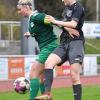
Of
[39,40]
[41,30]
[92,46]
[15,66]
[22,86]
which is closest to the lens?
A: [41,30]

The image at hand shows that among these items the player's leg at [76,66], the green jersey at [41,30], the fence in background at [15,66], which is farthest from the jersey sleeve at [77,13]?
the fence in background at [15,66]

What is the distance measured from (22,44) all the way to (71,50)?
19.4 metres

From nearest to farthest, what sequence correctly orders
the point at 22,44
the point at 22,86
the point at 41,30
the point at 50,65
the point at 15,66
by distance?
the point at 50,65 < the point at 41,30 < the point at 22,86 < the point at 15,66 < the point at 22,44

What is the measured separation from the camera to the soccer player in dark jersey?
908cm

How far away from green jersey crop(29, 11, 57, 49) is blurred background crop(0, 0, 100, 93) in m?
4.38

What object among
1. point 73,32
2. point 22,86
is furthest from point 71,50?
point 22,86

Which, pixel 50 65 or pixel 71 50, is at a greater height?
pixel 71 50

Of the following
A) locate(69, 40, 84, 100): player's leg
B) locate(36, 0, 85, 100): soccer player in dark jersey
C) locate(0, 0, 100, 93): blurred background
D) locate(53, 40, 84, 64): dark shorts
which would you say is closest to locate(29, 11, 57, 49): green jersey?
locate(36, 0, 85, 100): soccer player in dark jersey

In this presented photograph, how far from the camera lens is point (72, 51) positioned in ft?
30.3

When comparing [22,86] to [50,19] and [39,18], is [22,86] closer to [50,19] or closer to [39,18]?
[39,18]

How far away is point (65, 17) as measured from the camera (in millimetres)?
9508

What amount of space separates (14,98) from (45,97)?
5.24m

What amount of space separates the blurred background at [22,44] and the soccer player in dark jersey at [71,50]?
5145mm

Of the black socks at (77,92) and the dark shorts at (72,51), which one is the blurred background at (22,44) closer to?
the dark shorts at (72,51)
